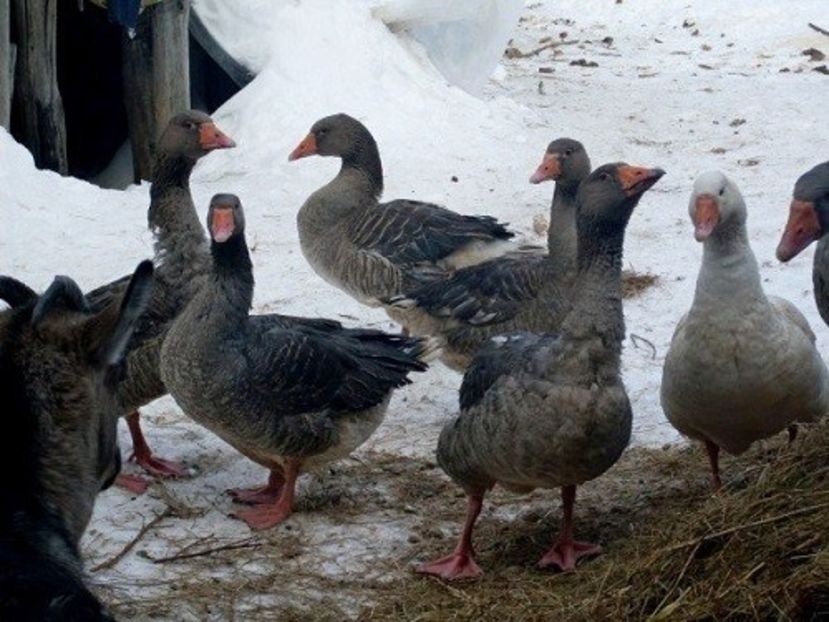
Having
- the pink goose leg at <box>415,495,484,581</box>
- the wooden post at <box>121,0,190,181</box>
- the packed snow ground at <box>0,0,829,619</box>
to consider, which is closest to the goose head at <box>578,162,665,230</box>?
the pink goose leg at <box>415,495,484,581</box>

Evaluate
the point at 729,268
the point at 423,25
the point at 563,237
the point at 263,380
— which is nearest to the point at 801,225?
the point at 729,268

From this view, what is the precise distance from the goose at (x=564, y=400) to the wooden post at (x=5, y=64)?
6575 millimetres

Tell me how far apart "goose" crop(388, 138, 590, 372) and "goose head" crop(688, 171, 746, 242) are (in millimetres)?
1922

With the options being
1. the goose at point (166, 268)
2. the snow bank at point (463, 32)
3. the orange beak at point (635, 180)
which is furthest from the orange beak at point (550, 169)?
the snow bank at point (463, 32)

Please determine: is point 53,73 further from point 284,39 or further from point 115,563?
point 115,563

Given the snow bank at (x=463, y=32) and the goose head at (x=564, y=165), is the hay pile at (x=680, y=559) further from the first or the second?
the snow bank at (x=463, y=32)

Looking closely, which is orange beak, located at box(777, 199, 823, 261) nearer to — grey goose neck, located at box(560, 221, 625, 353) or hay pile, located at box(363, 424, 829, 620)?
hay pile, located at box(363, 424, 829, 620)

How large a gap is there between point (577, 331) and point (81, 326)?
257 cm

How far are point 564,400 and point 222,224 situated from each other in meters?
2.06

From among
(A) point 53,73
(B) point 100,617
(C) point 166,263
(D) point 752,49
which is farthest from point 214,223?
Answer: (D) point 752,49

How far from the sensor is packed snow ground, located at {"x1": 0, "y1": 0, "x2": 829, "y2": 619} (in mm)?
7211

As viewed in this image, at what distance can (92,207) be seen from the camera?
1159 centimetres

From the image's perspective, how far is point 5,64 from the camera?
11719mm

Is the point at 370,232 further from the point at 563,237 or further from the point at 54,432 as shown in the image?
the point at 54,432
